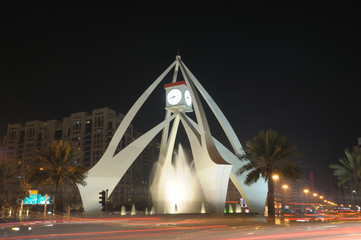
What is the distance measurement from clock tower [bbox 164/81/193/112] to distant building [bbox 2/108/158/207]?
44086 millimetres

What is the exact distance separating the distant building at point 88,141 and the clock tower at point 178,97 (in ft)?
145

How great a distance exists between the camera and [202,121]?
35.3 meters

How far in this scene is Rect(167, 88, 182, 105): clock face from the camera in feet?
136

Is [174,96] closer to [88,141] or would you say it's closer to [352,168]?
[352,168]

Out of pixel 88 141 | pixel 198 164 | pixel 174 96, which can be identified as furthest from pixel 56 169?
pixel 88 141

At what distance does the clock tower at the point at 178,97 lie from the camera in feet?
136

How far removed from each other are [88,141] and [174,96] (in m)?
59.9

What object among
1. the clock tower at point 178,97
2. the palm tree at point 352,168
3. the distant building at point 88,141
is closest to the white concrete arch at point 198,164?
the clock tower at point 178,97

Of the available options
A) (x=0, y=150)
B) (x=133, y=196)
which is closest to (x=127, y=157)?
(x=133, y=196)

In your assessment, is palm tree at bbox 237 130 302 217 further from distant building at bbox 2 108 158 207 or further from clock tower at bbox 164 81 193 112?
distant building at bbox 2 108 158 207

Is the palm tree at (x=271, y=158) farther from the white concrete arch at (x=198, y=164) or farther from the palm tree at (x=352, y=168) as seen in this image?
the palm tree at (x=352, y=168)

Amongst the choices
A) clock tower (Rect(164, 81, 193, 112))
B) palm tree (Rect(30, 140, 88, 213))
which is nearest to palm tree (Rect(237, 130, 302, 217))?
clock tower (Rect(164, 81, 193, 112))

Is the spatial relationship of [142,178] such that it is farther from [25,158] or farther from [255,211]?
[255,211]

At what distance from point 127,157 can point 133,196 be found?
64106 millimetres
